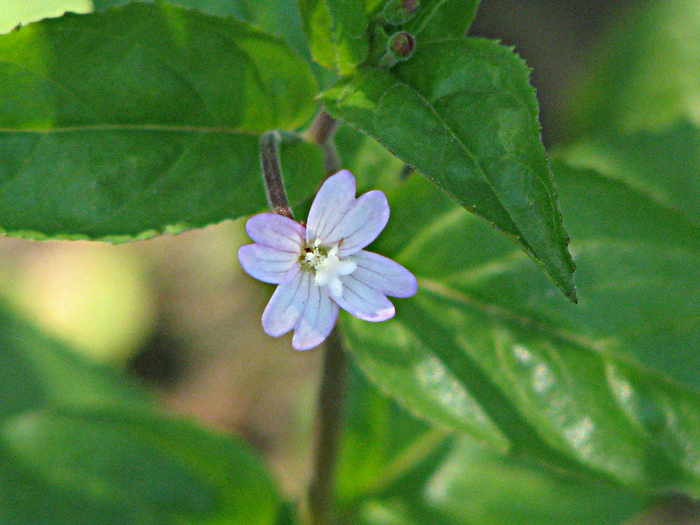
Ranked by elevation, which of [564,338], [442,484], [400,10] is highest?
[400,10]

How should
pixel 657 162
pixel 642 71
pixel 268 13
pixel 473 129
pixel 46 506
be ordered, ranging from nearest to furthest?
pixel 473 129
pixel 268 13
pixel 46 506
pixel 657 162
pixel 642 71

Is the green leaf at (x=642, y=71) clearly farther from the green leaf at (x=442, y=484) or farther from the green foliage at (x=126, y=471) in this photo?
the green foliage at (x=126, y=471)

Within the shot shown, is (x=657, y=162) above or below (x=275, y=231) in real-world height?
below

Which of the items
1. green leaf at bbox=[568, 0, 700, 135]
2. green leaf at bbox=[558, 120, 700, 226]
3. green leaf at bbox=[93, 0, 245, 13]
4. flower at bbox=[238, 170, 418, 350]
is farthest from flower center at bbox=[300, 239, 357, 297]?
A: green leaf at bbox=[568, 0, 700, 135]

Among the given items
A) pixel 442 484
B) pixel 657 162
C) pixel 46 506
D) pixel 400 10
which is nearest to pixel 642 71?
pixel 657 162

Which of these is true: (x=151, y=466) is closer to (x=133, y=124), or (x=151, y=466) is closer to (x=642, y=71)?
(x=133, y=124)
